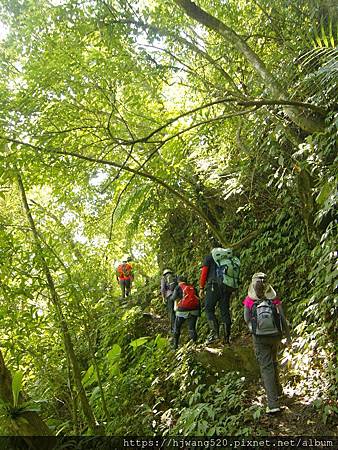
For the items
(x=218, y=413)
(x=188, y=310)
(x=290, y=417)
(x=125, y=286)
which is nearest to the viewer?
(x=290, y=417)

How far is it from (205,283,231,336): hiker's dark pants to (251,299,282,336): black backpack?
6.37 feet

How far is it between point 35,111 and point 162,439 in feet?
15.3

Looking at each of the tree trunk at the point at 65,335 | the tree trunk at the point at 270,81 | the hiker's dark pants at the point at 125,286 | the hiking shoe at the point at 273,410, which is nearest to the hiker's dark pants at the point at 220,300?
the hiking shoe at the point at 273,410

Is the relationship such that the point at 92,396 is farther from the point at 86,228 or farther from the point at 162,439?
the point at 86,228

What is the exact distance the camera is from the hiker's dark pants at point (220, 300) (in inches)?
261

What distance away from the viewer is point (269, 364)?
4.62 meters

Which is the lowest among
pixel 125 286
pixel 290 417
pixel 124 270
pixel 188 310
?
pixel 290 417

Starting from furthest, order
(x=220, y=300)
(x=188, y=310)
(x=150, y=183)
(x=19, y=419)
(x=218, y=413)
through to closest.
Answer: (x=150, y=183), (x=188, y=310), (x=220, y=300), (x=218, y=413), (x=19, y=419)

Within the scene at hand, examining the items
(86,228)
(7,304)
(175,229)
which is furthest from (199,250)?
(7,304)

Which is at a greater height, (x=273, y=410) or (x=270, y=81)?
(x=270, y=81)

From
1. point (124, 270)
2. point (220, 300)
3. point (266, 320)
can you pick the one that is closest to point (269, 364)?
point (266, 320)

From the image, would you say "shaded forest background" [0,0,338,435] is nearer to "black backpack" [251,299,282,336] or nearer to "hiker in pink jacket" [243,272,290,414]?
"hiker in pink jacket" [243,272,290,414]

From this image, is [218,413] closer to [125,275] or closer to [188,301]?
[188,301]

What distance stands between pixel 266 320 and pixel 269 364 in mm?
563
